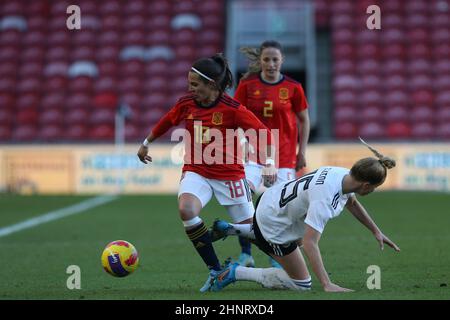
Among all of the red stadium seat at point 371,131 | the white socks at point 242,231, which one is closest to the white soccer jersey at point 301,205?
the white socks at point 242,231

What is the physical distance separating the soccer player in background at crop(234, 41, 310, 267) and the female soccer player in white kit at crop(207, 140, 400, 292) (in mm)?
1911

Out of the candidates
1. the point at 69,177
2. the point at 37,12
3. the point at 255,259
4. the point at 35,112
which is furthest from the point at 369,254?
the point at 37,12

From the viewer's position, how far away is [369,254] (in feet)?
30.3

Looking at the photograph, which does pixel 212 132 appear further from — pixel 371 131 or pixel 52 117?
pixel 52 117

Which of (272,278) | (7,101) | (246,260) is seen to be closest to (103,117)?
(7,101)

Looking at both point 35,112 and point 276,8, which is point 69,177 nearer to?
point 35,112

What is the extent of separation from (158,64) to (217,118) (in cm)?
1777

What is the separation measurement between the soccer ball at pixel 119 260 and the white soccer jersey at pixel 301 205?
108cm

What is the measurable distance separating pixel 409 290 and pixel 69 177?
588 inches

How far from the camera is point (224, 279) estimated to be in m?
6.77

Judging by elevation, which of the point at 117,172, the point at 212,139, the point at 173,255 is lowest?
the point at 117,172

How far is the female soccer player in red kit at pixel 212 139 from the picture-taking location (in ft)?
23.0

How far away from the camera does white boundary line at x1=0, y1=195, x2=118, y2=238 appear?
12359 mm

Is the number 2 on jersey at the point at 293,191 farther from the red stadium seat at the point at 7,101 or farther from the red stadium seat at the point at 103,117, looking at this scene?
the red stadium seat at the point at 7,101
